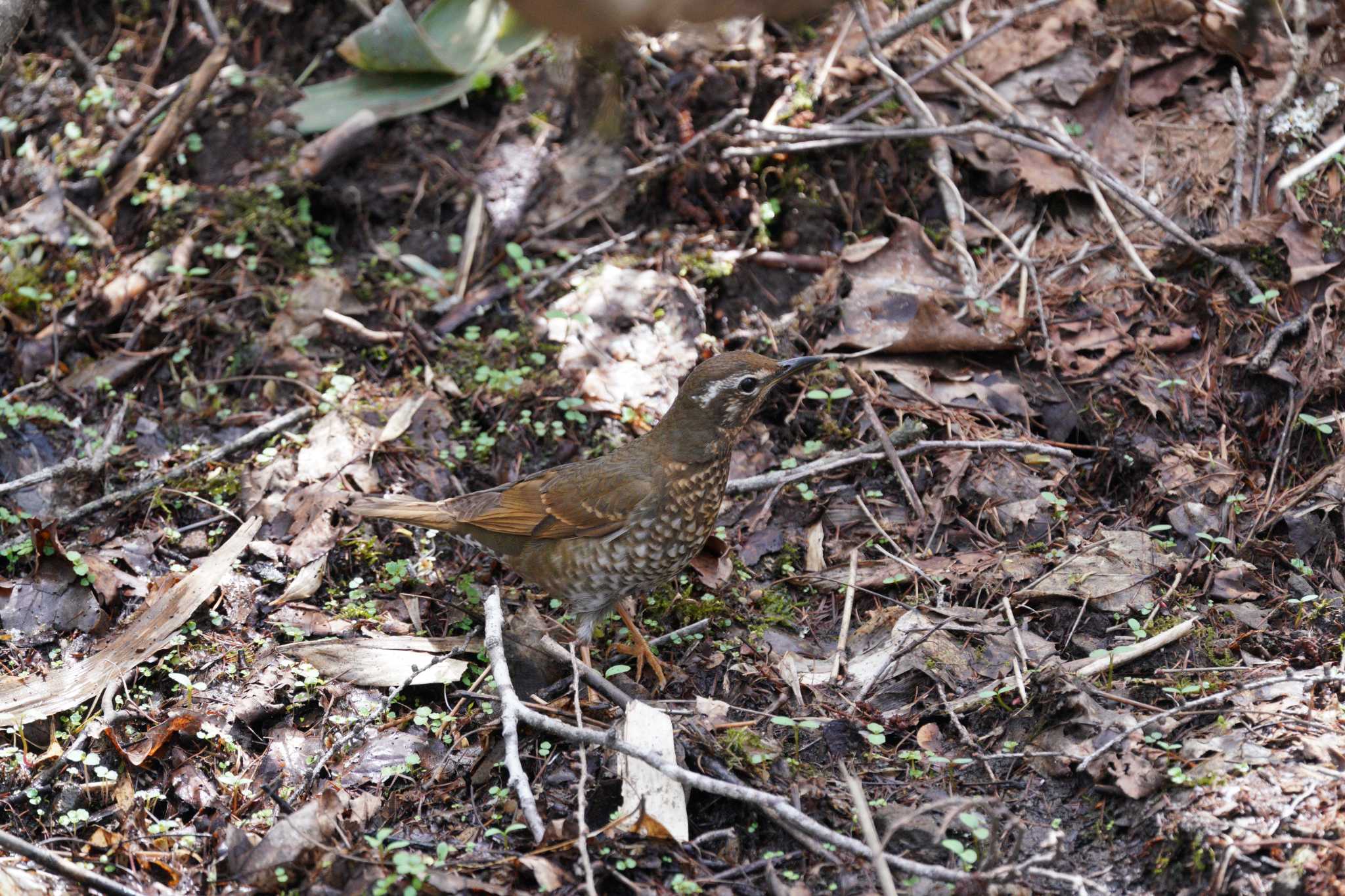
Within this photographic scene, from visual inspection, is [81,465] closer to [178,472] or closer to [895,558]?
[178,472]

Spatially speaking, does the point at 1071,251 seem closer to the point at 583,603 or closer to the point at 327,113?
the point at 583,603

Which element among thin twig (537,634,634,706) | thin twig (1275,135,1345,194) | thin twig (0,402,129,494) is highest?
→ thin twig (1275,135,1345,194)

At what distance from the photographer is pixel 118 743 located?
4238 millimetres

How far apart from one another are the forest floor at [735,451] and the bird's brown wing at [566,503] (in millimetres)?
423

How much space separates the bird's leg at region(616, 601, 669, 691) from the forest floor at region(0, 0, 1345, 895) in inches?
4.8

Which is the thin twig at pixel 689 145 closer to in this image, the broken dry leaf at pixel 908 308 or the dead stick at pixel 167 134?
the broken dry leaf at pixel 908 308

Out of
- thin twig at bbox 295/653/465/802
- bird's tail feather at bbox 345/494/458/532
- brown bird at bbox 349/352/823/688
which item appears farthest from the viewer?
bird's tail feather at bbox 345/494/458/532

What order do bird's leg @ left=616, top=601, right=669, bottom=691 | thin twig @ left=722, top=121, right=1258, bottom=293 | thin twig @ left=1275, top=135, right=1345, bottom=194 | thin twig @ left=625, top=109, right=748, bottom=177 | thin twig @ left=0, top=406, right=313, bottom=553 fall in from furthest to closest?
thin twig @ left=625, top=109, right=748, bottom=177 → thin twig @ left=722, top=121, right=1258, bottom=293 → thin twig @ left=1275, top=135, right=1345, bottom=194 → thin twig @ left=0, top=406, right=313, bottom=553 → bird's leg @ left=616, top=601, right=669, bottom=691

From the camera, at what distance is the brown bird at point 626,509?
15.8ft

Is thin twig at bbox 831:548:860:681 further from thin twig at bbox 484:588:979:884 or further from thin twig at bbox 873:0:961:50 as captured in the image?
thin twig at bbox 873:0:961:50

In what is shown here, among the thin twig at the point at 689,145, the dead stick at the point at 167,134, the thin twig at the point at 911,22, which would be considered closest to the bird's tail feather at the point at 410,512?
the thin twig at the point at 689,145

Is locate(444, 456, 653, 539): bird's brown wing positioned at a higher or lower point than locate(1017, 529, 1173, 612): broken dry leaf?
higher

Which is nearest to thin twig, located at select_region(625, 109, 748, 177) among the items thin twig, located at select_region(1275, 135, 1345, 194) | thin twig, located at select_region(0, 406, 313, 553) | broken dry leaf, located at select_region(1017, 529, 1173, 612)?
thin twig, located at select_region(0, 406, 313, 553)

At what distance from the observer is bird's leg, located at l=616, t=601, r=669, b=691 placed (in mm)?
4688
